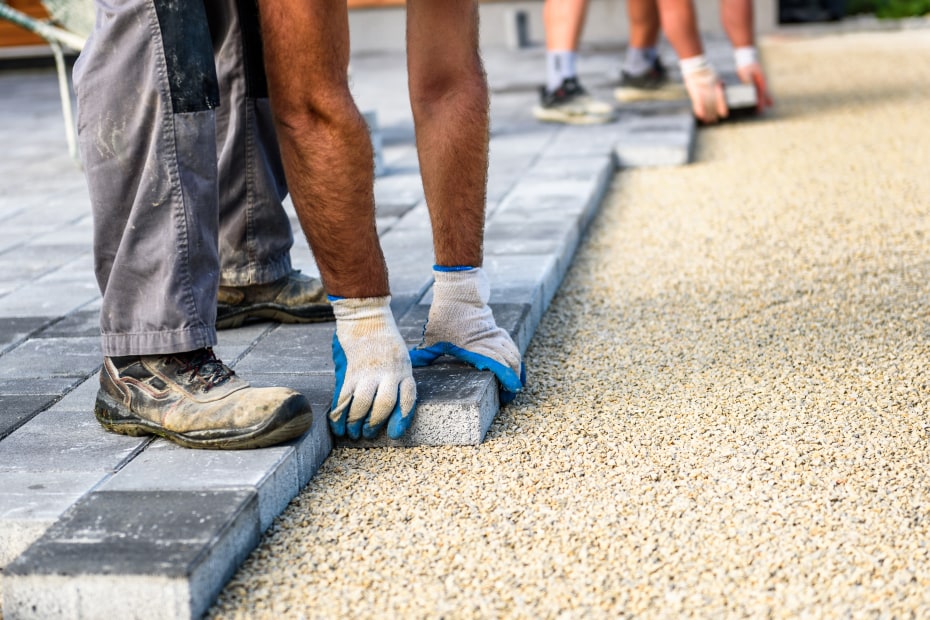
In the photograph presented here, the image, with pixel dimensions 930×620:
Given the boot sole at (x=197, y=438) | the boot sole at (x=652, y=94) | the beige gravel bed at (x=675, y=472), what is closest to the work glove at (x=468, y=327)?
the beige gravel bed at (x=675, y=472)

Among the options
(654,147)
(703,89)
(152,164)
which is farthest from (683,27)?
(152,164)

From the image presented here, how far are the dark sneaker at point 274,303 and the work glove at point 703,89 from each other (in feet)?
11.3

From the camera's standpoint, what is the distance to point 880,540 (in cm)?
171

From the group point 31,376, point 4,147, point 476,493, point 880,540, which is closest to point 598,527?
point 476,493

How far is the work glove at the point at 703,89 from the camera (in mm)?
5574

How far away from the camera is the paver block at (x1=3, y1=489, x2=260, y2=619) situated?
4.96 ft

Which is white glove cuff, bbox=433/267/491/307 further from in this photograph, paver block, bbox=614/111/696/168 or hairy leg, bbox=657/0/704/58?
hairy leg, bbox=657/0/704/58

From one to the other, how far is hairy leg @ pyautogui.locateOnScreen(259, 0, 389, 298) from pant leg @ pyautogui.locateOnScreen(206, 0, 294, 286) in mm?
514

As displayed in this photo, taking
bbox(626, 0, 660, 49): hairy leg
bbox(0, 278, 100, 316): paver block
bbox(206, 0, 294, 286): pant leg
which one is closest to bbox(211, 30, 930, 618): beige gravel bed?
bbox(206, 0, 294, 286): pant leg

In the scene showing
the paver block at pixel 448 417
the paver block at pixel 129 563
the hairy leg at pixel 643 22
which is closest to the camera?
the paver block at pixel 129 563

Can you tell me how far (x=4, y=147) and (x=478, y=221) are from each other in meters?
4.25

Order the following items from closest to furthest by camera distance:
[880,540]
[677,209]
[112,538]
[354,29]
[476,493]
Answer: [112,538] → [880,540] → [476,493] → [677,209] → [354,29]

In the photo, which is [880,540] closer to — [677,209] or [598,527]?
[598,527]

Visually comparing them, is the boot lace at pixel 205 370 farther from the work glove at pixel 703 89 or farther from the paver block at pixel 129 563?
the work glove at pixel 703 89
